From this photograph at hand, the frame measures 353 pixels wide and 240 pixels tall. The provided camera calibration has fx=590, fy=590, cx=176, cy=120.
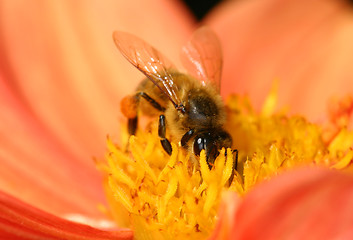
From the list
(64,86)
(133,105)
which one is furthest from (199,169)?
(64,86)

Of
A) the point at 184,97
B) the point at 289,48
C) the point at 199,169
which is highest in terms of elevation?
the point at 184,97

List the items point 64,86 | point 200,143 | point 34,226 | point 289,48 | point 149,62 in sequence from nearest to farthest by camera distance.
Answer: point 34,226 → point 200,143 → point 149,62 → point 64,86 → point 289,48

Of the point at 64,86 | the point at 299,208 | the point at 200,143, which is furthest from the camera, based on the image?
the point at 64,86

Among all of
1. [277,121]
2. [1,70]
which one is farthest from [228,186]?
[1,70]

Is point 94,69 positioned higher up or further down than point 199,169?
higher up

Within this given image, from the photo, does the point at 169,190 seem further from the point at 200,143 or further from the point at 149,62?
the point at 149,62
